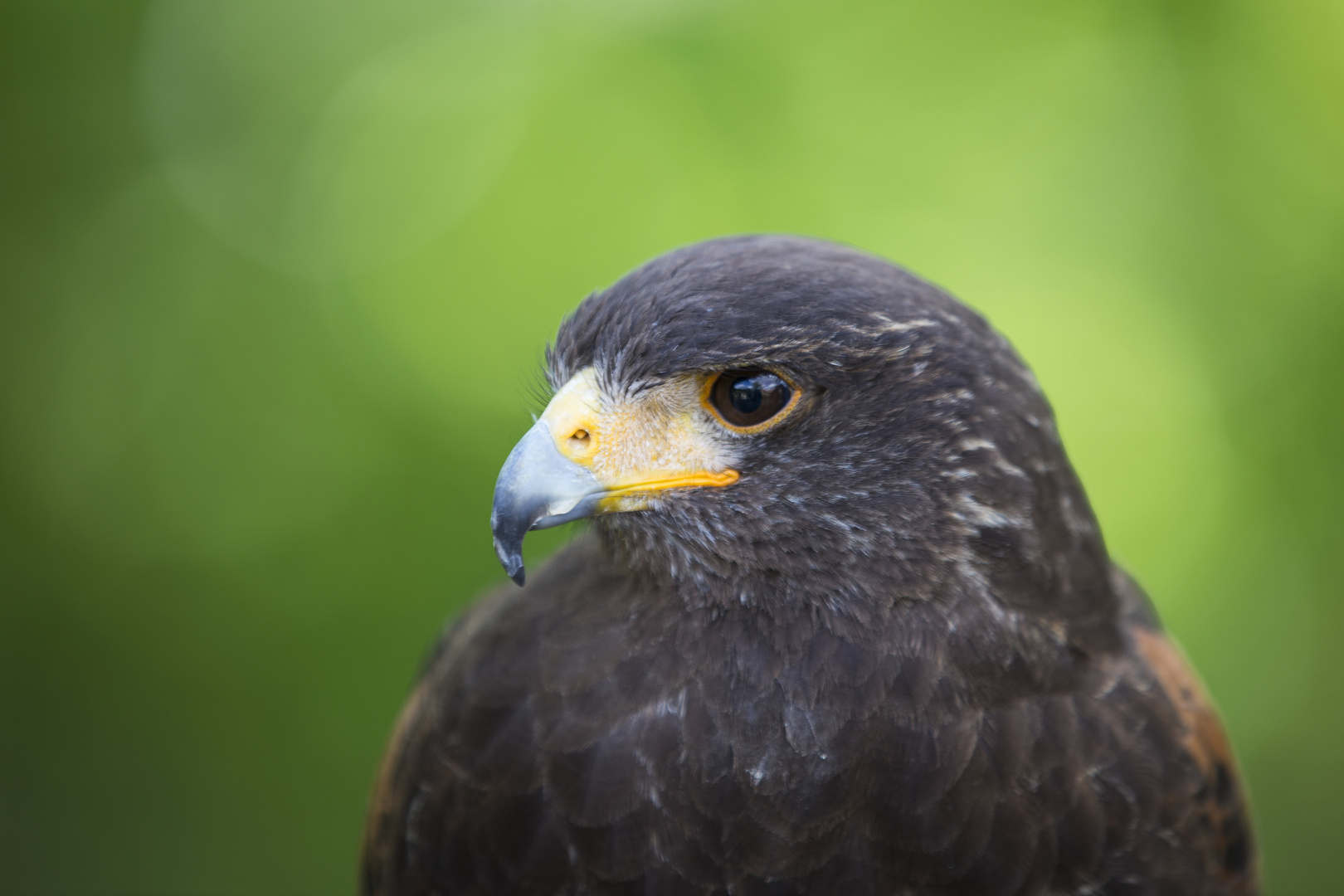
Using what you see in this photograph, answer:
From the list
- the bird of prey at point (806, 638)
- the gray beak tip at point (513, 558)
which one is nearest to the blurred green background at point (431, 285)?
the bird of prey at point (806, 638)

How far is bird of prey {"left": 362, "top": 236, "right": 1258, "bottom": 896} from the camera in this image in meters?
2.05

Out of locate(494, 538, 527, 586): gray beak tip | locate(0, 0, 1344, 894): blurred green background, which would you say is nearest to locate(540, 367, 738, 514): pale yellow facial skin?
locate(494, 538, 527, 586): gray beak tip

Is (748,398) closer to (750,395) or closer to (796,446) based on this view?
(750,395)

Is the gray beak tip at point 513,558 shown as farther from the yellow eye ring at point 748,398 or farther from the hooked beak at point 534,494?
the yellow eye ring at point 748,398

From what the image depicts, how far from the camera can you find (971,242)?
534 cm

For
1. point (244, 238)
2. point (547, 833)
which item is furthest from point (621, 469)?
point (244, 238)

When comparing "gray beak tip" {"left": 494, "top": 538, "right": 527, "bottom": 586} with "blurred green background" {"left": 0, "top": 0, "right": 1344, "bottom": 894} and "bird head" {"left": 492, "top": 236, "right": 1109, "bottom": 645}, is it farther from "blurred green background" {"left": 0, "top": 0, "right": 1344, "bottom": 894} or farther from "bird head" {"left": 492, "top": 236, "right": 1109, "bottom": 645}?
"blurred green background" {"left": 0, "top": 0, "right": 1344, "bottom": 894}

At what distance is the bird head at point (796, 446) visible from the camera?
2.11 metres

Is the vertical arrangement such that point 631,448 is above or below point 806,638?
above

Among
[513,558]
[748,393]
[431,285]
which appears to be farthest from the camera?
[431,285]

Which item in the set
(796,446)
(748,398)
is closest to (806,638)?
(796,446)

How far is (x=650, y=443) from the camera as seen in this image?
220 cm

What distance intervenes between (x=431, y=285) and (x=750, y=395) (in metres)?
3.85

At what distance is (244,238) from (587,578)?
161 inches
